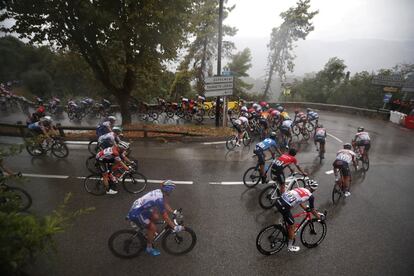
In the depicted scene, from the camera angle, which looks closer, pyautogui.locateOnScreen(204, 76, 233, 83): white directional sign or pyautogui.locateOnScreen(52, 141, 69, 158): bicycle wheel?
pyautogui.locateOnScreen(52, 141, 69, 158): bicycle wheel

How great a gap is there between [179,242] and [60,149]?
8219 mm

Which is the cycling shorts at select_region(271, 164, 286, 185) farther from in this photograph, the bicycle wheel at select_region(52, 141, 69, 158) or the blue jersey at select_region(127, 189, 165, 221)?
the bicycle wheel at select_region(52, 141, 69, 158)

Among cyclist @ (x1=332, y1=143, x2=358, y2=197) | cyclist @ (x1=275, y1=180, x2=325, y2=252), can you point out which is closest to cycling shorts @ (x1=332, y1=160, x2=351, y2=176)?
cyclist @ (x1=332, y1=143, x2=358, y2=197)

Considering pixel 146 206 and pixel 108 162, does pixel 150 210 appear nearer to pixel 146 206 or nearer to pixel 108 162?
pixel 146 206

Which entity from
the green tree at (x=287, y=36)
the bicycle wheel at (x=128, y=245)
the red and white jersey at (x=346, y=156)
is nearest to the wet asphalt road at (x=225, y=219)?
the bicycle wheel at (x=128, y=245)

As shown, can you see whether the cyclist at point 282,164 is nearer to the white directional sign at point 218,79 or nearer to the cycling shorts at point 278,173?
the cycling shorts at point 278,173

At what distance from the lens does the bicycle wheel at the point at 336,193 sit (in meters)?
8.74

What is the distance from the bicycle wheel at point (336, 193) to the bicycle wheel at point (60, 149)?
1112 centimetres

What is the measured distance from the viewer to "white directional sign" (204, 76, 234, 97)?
50.8ft

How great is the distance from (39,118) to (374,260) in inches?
541

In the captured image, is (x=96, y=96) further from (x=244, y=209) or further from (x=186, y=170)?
(x=244, y=209)

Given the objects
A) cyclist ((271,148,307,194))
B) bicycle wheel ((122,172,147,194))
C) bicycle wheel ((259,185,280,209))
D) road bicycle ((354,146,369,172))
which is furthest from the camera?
road bicycle ((354,146,369,172))

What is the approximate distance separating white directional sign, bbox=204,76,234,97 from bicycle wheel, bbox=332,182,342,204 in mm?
9021

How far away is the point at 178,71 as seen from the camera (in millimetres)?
29031
